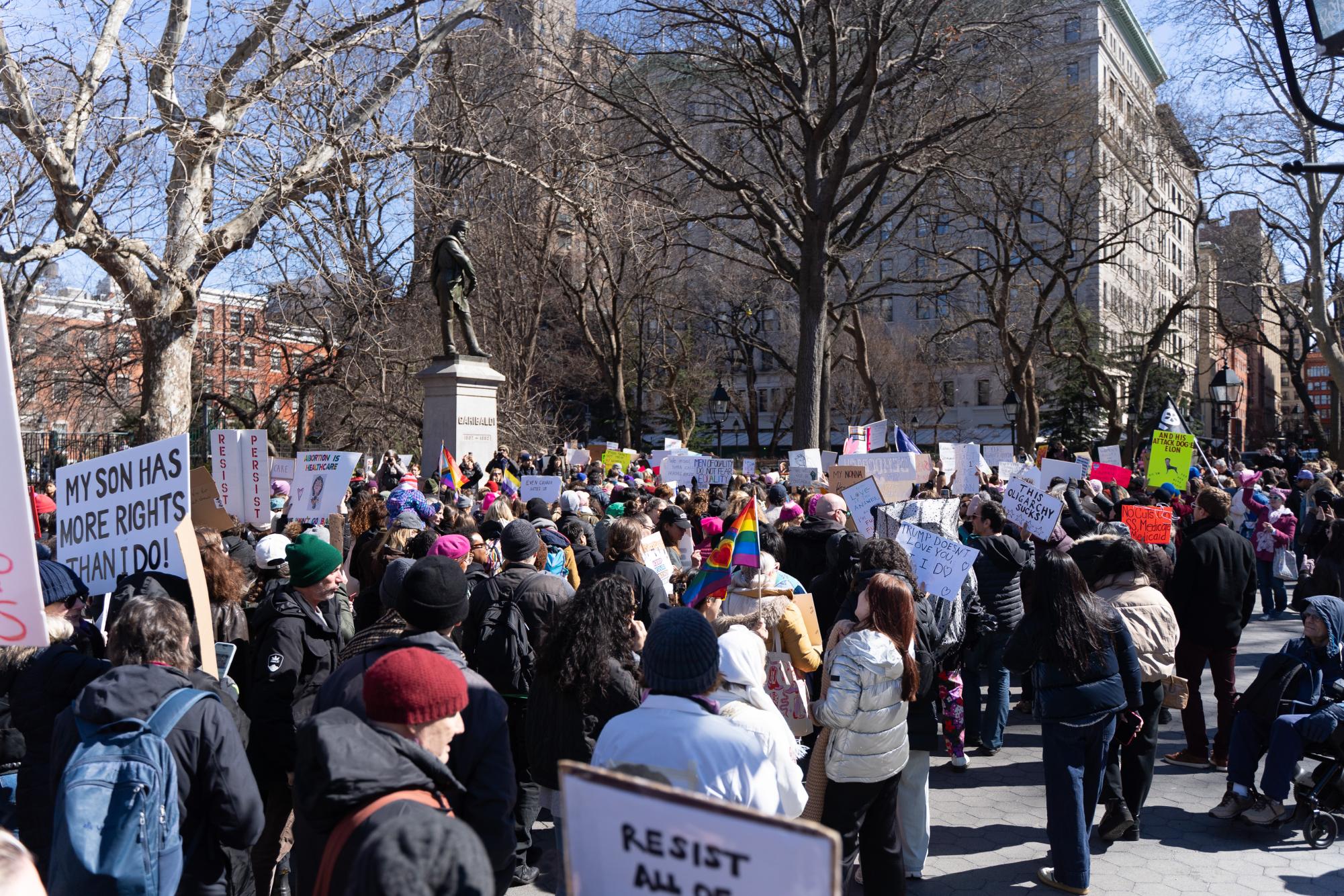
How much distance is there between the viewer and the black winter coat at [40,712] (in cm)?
387

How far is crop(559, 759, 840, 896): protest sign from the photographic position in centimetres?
180

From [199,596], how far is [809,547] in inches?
193

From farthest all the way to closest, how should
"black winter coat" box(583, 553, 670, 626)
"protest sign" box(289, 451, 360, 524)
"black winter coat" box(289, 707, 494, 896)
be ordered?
"protest sign" box(289, 451, 360, 524), "black winter coat" box(583, 553, 670, 626), "black winter coat" box(289, 707, 494, 896)

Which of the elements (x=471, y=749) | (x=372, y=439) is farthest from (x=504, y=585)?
(x=372, y=439)

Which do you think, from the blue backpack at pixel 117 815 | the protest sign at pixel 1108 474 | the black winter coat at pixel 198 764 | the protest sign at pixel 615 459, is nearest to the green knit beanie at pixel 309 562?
the black winter coat at pixel 198 764

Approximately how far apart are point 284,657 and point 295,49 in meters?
9.08

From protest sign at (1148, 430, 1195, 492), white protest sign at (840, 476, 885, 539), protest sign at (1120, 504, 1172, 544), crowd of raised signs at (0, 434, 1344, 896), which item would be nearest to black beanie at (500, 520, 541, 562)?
crowd of raised signs at (0, 434, 1344, 896)

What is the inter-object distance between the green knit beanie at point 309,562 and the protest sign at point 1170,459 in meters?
10.6

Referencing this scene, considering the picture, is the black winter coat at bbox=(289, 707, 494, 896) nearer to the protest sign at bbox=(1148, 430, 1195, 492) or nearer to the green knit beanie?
the green knit beanie

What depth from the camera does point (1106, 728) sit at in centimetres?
536

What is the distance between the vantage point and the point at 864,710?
14.9ft

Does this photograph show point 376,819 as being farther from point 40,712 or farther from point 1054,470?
point 1054,470

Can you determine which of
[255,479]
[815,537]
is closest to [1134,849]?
[815,537]

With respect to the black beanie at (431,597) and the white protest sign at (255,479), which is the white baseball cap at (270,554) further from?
the white protest sign at (255,479)
